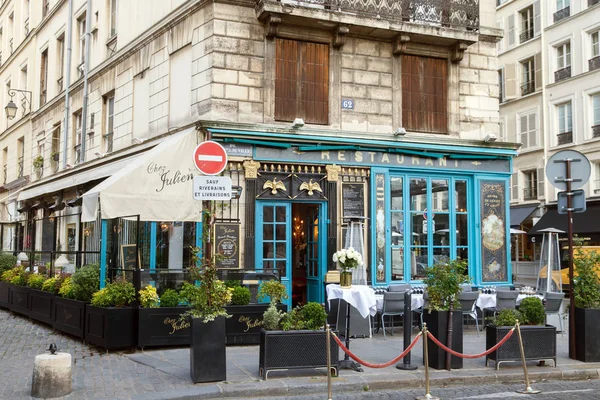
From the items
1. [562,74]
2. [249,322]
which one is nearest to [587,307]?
[249,322]

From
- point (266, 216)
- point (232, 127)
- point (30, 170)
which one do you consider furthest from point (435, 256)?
point (30, 170)

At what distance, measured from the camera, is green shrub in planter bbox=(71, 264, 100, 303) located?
1052 cm

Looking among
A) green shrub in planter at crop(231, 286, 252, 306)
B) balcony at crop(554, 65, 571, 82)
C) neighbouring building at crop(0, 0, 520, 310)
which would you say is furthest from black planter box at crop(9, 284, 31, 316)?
balcony at crop(554, 65, 571, 82)

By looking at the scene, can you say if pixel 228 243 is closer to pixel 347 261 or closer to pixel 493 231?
pixel 347 261

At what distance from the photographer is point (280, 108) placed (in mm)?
12680

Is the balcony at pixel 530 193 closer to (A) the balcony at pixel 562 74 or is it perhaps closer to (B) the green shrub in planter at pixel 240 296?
(A) the balcony at pixel 562 74

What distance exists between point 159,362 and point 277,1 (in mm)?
7186

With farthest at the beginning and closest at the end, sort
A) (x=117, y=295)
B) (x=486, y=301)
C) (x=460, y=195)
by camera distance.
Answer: (x=460, y=195) → (x=486, y=301) → (x=117, y=295)

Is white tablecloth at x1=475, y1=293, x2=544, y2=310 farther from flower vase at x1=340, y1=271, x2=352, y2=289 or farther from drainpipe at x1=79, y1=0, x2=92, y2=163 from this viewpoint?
drainpipe at x1=79, y1=0, x2=92, y2=163

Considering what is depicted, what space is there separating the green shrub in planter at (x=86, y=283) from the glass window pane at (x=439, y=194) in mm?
7280

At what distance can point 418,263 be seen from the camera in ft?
43.7

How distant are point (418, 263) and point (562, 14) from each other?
2181 cm

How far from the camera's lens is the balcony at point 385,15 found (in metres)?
12.3

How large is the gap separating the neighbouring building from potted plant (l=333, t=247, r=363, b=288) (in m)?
1.72
